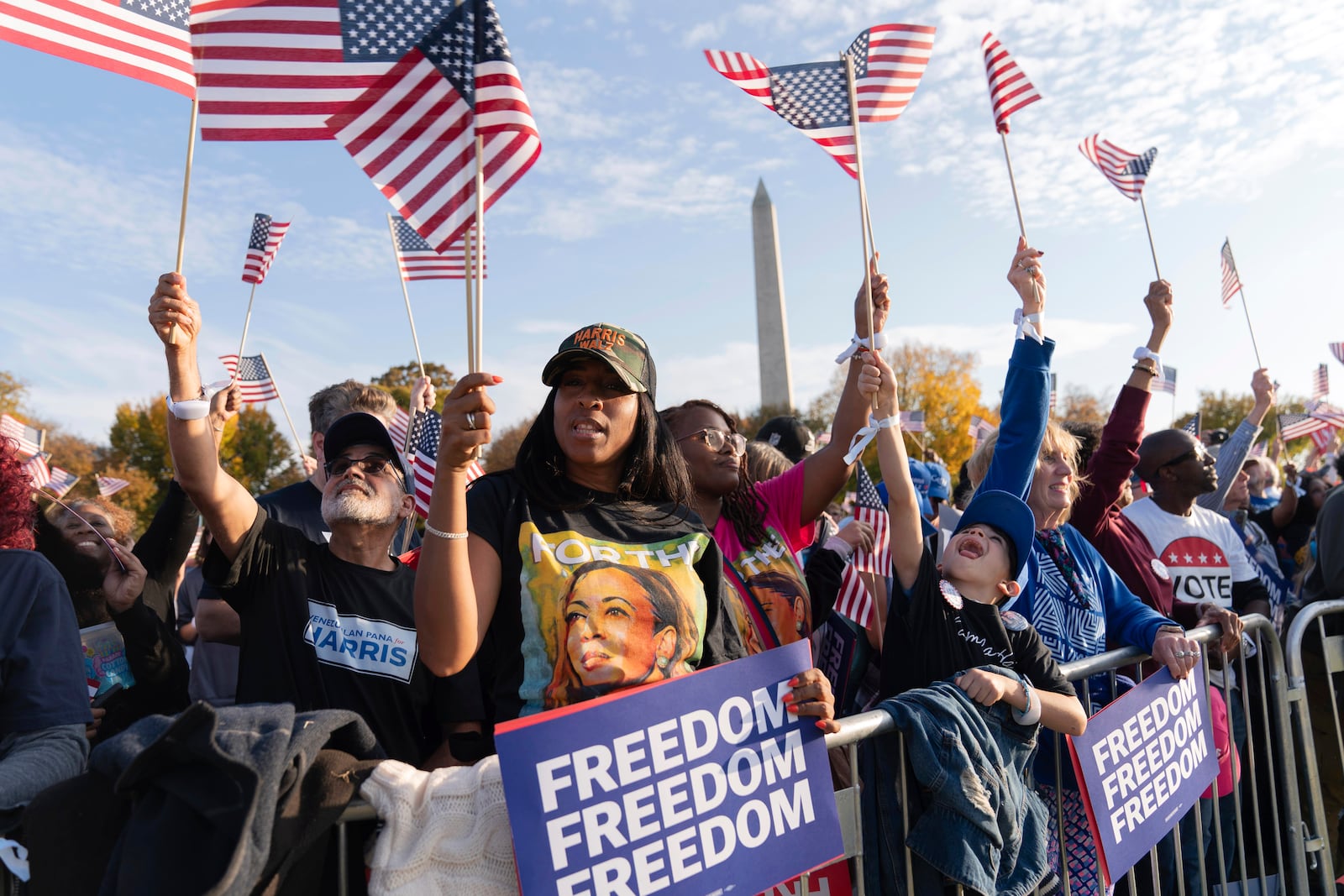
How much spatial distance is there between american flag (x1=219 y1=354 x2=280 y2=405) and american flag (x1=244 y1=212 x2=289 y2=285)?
1.55 meters

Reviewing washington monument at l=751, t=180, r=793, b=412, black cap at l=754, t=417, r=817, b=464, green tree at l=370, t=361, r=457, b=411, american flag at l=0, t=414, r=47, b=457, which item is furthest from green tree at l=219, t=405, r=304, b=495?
black cap at l=754, t=417, r=817, b=464

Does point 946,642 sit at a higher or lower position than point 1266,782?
higher

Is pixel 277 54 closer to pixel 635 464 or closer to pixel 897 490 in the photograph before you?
pixel 635 464

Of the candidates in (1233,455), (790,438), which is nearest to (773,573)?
(790,438)

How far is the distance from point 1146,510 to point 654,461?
3300mm

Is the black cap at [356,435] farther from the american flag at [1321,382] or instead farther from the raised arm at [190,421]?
the american flag at [1321,382]

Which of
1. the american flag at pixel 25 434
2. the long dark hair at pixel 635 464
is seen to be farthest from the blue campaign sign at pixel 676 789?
the american flag at pixel 25 434

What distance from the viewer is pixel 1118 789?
3000 millimetres

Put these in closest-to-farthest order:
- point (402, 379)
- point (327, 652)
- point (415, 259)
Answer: point (327, 652) < point (415, 259) < point (402, 379)

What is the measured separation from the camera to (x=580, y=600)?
2.16 metres

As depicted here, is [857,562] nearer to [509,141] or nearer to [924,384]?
[509,141]

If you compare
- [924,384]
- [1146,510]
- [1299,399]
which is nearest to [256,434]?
[924,384]

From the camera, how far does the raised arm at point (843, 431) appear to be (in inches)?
131

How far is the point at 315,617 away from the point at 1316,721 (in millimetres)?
4701
